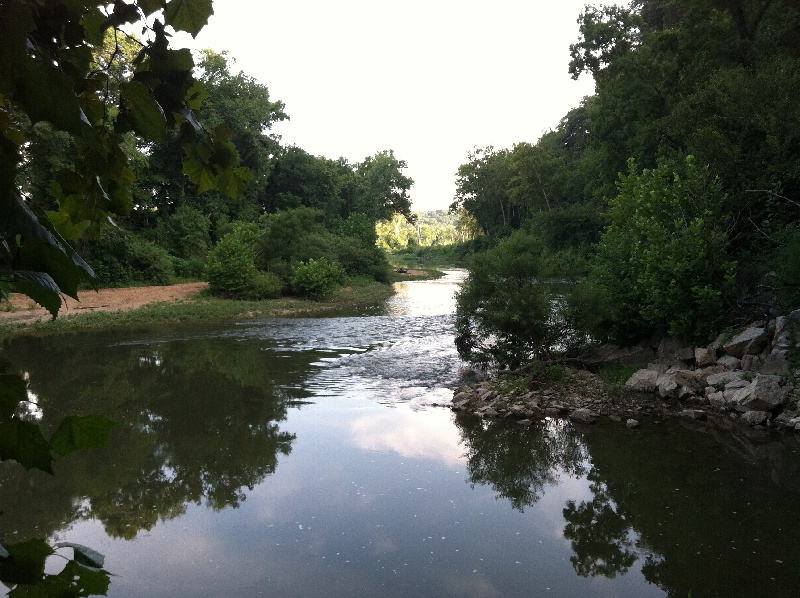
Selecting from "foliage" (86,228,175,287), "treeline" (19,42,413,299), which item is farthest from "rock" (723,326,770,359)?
"foliage" (86,228,175,287)

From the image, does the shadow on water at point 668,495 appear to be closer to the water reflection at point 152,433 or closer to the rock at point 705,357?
the rock at point 705,357

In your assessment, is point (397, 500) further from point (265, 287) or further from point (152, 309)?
point (265, 287)

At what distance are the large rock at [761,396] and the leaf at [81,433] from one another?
11.1m

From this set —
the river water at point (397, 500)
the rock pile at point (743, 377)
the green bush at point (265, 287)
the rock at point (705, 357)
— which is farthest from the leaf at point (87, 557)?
the green bush at point (265, 287)

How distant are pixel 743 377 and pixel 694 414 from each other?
129 cm

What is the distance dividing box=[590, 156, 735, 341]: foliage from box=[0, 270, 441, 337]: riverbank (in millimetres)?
16105

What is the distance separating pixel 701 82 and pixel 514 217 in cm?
5112

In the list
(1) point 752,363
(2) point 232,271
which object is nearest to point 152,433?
(1) point 752,363

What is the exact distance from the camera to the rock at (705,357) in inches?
458

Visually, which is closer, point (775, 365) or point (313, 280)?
point (775, 365)

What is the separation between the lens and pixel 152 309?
80.8 feet

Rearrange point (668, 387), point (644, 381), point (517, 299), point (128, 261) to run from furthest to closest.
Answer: point (128, 261), point (517, 299), point (644, 381), point (668, 387)

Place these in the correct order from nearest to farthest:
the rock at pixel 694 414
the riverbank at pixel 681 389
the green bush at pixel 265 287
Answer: the riverbank at pixel 681 389 < the rock at pixel 694 414 < the green bush at pixel 265 287

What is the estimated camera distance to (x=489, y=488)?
8.09 m
